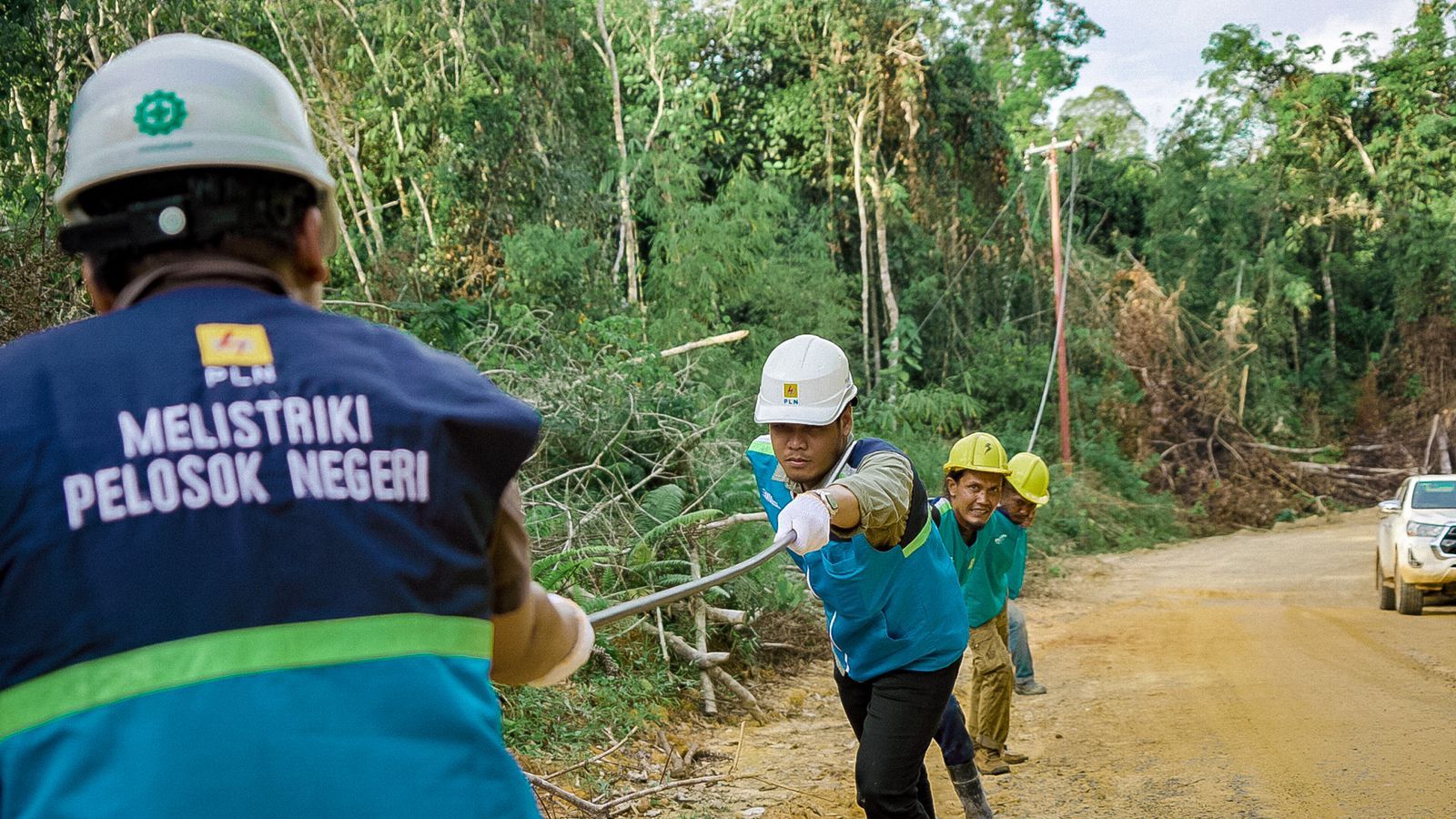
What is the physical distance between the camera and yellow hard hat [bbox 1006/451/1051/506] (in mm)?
7383

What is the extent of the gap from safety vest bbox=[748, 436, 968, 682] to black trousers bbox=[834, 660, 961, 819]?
0.17 feet

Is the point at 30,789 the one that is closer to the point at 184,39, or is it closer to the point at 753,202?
the point at 184,39

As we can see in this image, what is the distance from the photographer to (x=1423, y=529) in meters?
13.1

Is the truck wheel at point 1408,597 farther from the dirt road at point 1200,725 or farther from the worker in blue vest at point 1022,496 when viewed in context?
the worker in blue vest at point 1022,496

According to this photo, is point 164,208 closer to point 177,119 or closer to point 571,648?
point 177,119

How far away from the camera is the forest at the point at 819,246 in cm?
1009

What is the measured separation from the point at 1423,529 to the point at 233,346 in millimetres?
13925

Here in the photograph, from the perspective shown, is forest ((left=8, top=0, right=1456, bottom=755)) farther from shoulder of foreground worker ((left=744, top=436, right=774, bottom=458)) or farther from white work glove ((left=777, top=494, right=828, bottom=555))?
white work glove ((left=777, top=494, right=828, bottom=555))

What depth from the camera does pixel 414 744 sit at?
1.40 meters

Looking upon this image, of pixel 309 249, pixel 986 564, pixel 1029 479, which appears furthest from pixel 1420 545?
pixel 309 249

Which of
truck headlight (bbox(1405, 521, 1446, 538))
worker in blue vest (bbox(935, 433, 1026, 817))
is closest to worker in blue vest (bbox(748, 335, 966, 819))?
worker in blue vest (bbox(935, 433, 1026, 817))

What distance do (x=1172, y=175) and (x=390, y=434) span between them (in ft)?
114

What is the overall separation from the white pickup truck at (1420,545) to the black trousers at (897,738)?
10.5m

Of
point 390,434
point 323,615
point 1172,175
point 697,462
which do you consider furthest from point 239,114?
point 1172,175
